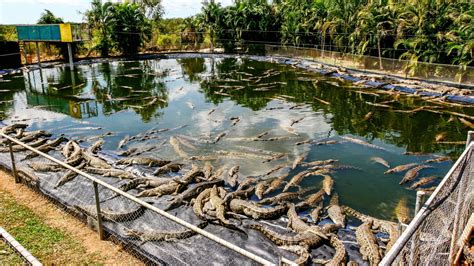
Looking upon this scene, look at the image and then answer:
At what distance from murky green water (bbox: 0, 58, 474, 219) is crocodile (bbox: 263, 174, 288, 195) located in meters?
0.58

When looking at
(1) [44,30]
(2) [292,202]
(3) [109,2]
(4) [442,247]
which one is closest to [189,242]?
(2) [292,202]

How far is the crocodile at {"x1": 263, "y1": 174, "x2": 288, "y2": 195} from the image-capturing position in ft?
28.0

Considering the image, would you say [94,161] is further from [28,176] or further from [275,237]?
[275,237]

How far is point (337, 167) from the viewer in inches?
392

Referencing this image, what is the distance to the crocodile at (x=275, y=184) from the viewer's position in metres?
8.52

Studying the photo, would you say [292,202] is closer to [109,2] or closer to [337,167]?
[337,167]

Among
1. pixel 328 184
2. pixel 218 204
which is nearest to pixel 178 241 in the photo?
pixel 218 204

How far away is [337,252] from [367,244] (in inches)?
21.3

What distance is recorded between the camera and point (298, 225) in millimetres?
6750

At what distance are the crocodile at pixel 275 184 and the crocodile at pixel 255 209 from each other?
0.99 meters

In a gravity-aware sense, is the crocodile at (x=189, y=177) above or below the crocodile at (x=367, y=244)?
above

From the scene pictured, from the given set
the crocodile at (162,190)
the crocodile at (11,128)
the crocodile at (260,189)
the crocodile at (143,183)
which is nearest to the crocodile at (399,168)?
the crocodile at (260,189)

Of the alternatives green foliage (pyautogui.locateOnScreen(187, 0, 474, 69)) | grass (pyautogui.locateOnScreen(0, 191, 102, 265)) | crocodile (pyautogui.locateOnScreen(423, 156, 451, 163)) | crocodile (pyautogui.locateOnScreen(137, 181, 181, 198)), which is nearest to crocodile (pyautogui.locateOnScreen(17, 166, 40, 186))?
grass (pyautogui.locateOnScreen(0, 191, 102, 265))

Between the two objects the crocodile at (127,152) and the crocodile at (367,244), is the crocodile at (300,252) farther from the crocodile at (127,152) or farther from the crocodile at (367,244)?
the crocodile at (127,152)
